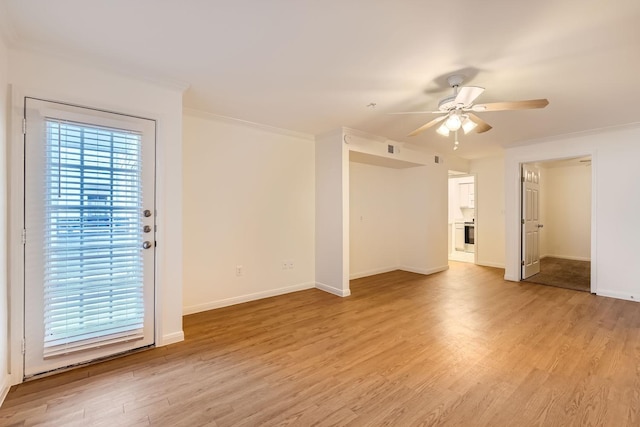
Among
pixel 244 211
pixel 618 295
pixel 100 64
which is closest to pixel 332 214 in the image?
pixel 244 211

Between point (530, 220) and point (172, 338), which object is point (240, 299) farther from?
point (530, 220)

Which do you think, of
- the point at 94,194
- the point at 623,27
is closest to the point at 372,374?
the point at 94,194

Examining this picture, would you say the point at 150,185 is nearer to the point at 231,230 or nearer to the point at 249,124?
the point at 231,230

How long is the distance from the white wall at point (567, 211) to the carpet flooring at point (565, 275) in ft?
1.52

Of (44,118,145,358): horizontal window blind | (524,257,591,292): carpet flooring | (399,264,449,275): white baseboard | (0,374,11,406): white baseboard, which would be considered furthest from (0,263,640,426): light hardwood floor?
(399,264,449,275): white baseboard

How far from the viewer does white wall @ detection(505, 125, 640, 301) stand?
158 inches

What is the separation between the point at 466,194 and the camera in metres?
8.17

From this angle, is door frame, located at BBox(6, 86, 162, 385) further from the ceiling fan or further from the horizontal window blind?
the ceiling fan

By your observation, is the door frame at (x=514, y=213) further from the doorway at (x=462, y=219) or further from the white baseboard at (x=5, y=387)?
the white baseboard at (x=5, y=387)

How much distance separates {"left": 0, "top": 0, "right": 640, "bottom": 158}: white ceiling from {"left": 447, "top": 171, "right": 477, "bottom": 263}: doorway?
482 centimetres

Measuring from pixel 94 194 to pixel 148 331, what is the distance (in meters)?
1.27

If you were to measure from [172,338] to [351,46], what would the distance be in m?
2.96

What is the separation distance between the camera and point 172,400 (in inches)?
74.4

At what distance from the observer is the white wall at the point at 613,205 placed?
13.1 feet
